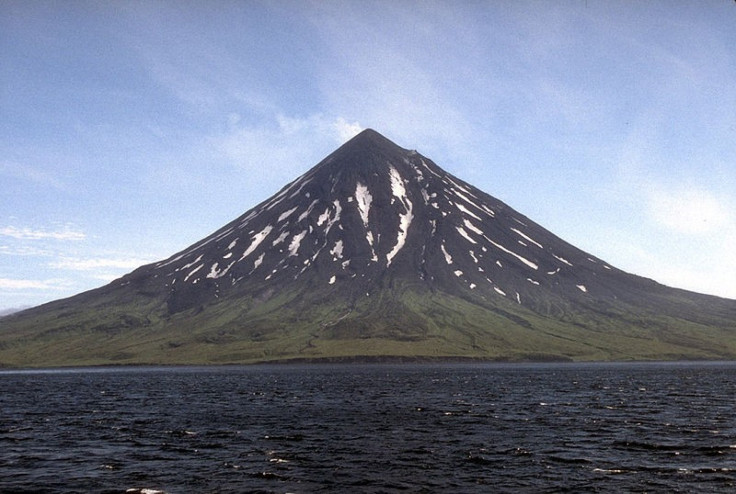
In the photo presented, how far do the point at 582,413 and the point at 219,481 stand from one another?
45200mm

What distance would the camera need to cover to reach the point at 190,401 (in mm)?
87562

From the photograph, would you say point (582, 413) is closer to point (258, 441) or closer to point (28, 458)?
point (258, 441)

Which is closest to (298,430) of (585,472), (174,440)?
(174,440)

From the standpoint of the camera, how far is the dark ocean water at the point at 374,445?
35500 millimetres

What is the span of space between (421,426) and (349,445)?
11860 millimetres

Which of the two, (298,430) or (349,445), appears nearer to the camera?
(349,445)

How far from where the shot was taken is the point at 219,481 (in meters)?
35.9

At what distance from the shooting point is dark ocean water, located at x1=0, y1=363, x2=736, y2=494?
1398 inches

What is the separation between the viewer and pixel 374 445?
4788 centimetres

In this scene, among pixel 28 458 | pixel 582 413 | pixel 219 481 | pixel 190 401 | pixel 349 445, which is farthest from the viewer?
pixel 190 401

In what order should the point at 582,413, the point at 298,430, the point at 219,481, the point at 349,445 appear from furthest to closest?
1. the point at 582,413
2. the point at 298,430
3. the point at 349,445
4. the point at 219,481

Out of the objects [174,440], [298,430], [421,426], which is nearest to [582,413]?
[421,426]

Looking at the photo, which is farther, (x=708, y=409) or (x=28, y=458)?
(x=708, y=409)

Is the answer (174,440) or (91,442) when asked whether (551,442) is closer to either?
(174,440)
